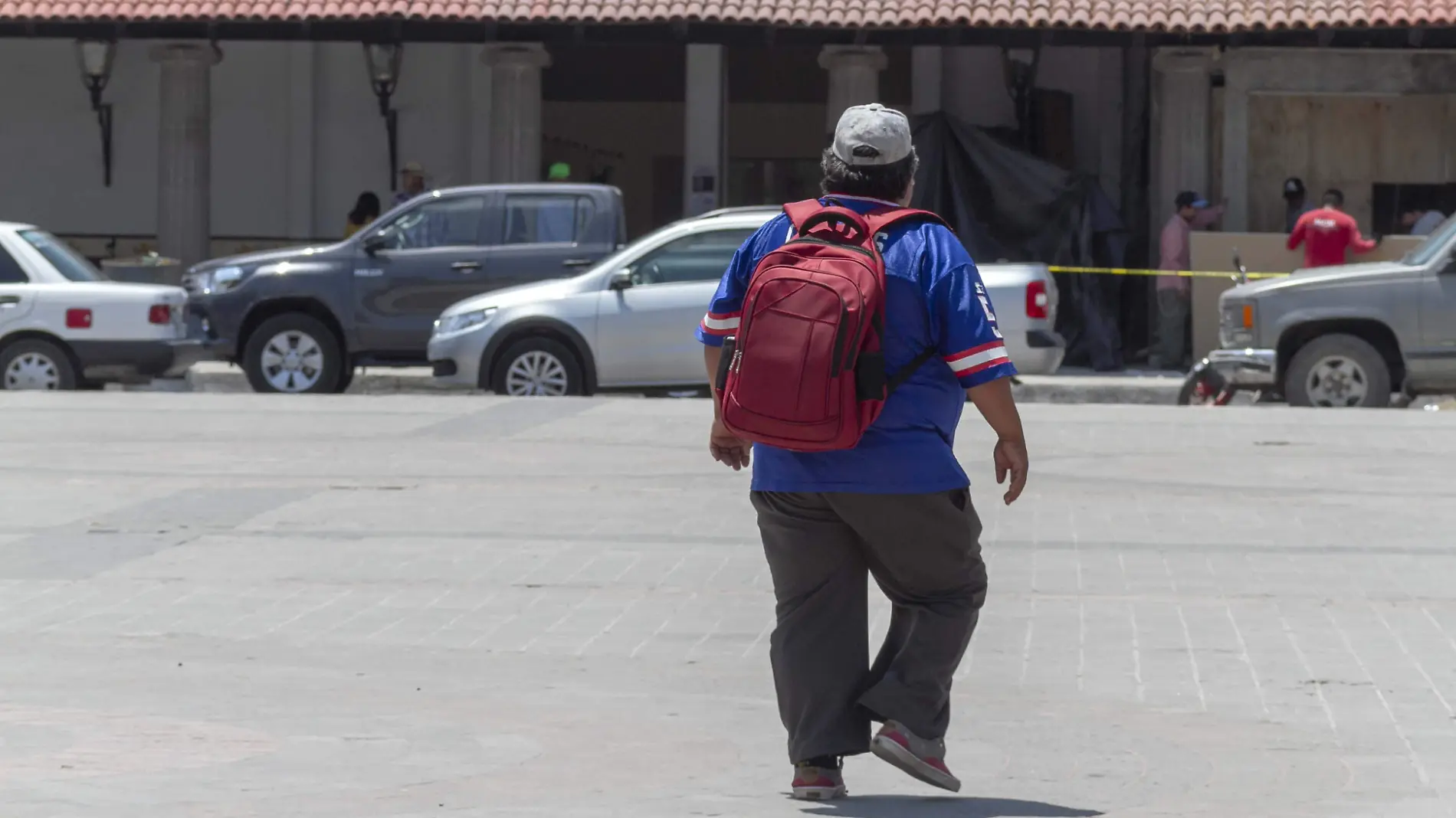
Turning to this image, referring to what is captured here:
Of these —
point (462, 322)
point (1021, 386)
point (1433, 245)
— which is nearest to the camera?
point (1433, 245)

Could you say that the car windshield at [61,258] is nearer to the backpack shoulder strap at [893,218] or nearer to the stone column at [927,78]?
the stone column at [927,78]

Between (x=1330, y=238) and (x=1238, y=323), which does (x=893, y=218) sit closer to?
(x=1238, y=323)

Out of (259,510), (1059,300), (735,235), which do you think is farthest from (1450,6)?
(259,510)

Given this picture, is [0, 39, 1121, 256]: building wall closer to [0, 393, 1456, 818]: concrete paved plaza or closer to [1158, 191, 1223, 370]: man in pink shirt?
[1158, 191, 1223, 370]: man in pink shirt

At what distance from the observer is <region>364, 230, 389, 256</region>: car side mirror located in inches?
750

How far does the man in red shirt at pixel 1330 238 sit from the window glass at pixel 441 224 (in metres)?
7.17

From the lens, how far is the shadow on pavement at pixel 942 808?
5.03 metres

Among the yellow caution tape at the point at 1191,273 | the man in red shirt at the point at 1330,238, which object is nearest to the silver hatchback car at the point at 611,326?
the man in red shirt at the point at 1330,238

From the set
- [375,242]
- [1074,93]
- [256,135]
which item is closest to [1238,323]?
[375,242]

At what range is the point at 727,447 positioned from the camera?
521 centimetres

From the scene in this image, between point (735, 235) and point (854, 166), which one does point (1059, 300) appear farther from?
point (854, 166)

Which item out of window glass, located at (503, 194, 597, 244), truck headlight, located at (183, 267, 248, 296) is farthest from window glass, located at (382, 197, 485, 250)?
truck headlight, located at (183, 267, 248, 296)

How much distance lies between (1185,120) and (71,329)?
11.2 m

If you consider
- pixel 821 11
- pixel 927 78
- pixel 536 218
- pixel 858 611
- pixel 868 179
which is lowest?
pixel 858 611
